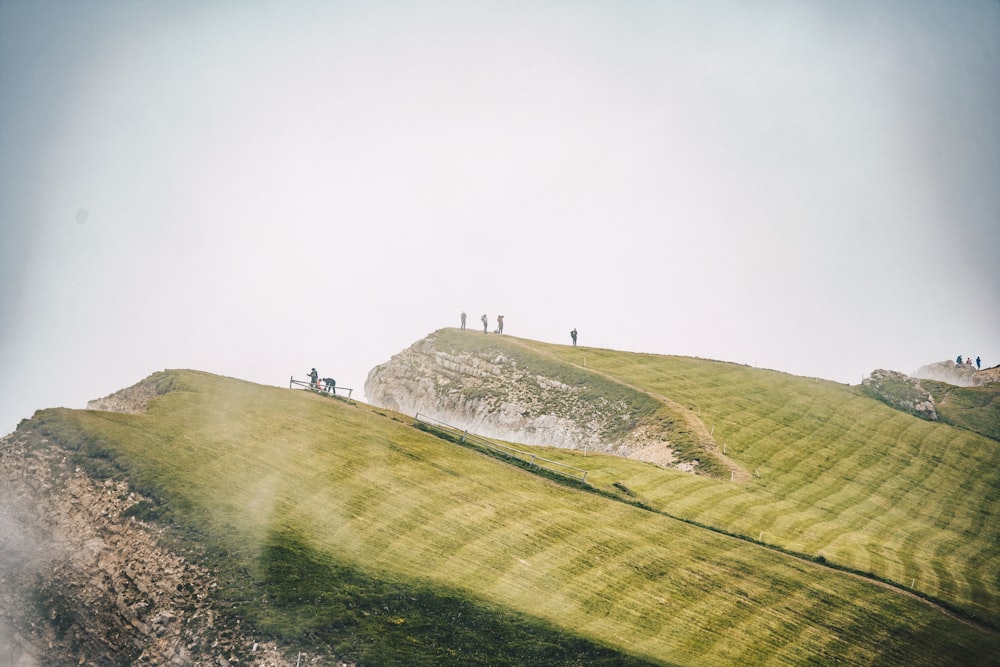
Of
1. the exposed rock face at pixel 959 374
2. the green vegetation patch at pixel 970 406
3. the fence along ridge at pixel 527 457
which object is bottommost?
the fence along ridge at pixel 527 457

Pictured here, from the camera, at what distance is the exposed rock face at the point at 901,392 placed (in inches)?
4021

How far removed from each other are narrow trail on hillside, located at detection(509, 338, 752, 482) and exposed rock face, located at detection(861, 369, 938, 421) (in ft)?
109

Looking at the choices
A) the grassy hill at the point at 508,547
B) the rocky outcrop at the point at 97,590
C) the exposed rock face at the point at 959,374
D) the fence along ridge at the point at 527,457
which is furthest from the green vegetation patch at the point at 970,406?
the rocky outcrop at the point at 97,590

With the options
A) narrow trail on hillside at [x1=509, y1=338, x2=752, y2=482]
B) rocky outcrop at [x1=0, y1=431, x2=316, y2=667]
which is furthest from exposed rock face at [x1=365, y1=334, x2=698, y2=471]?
rocky outcrop at [x1=0, y1=431, x2=316, y2=667]

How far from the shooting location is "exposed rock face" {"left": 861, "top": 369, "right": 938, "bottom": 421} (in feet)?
335

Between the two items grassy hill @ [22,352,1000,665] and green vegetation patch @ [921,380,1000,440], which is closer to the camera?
grassy hill @ [22,352,1000,665]

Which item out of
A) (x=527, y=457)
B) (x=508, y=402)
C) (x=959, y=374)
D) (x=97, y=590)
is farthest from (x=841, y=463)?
(x=97, y=590)

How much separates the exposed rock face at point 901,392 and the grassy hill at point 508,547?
100ft

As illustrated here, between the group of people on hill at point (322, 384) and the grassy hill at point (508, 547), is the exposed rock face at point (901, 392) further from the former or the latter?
the group of people on hill at point (322, 384)

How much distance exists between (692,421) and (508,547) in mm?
41066

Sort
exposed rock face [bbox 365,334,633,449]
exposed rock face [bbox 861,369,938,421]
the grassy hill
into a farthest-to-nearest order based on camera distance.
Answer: exposed rock face [bbox 861,369,938,421]
exposed rock face [bbox 365,334,633,449]
the grassy hill

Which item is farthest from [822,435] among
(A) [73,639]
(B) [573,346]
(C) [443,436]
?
(A) [73,639]

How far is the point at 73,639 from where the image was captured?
1606 inches

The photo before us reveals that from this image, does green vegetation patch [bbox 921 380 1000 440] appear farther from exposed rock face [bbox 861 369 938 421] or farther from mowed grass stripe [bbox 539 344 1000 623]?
mowed grass stripe [bbox 539 344 1000 623]
